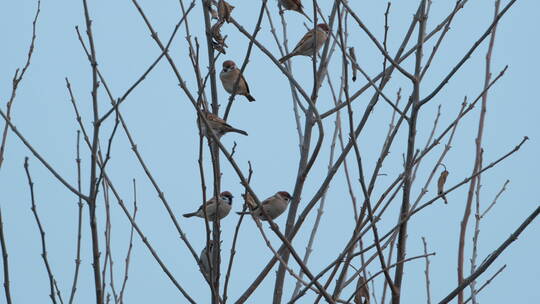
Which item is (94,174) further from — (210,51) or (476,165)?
(476,165)

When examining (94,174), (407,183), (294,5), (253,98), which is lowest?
(407,183)

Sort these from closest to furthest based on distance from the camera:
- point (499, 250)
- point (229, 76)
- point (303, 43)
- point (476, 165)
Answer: point (499, 250), point (476, 165), point (303, 43), point (229, 76)

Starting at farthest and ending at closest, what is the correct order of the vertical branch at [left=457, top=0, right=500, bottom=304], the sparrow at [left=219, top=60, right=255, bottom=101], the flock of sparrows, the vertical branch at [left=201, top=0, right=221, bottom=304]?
1. the sparrow at [left=219, top=60, right=255, bottom=101]
2. the flock of sparrows
3. the vertical branch at [left=457, top=0, right=500, bottom=304]
4. the vertical branch at [left=201, top=0, right=221, bottom=304]

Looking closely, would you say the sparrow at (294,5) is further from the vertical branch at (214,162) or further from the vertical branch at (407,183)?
the vertical branch at (407,183)

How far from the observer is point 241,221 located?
2662 millimetres

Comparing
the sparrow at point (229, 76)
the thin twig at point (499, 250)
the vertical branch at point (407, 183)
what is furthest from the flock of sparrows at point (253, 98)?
the thin twig at point (499, 250)

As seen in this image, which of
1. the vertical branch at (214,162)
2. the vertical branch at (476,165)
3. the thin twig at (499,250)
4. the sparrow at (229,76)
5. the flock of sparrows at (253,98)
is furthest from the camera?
the sparrow at (229,76)

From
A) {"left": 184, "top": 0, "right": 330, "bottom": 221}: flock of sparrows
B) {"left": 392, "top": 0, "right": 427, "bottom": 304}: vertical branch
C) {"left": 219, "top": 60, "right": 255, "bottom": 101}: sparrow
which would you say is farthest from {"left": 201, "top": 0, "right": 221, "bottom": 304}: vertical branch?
{"left": 219, "top": 60, "right": 255, "bottom": 101}: sparrow

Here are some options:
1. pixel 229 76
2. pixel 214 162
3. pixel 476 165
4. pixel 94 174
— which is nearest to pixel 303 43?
pixel 229 76

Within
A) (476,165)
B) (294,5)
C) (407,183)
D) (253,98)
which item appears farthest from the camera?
(253,98)

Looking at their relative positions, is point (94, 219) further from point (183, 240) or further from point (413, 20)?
point (413, 20)

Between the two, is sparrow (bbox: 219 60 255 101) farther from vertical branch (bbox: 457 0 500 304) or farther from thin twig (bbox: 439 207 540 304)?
thin twig (bbox: 439 207 540 304)

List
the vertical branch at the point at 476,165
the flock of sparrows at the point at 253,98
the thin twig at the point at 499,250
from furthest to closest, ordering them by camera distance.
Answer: the flock of sparrows at the point at 253,98 → the vertical branch at the point at 476,165 → the thin twig at the point at 499,250

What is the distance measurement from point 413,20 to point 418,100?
1.77 ft
